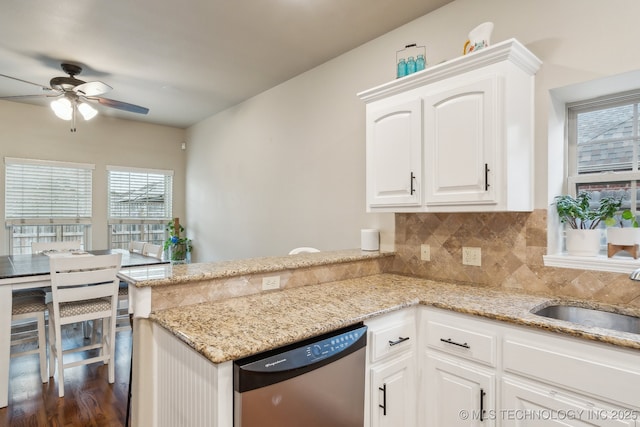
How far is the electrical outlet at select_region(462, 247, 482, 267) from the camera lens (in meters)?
2.14

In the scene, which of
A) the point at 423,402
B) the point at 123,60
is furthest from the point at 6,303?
the point at 423,402

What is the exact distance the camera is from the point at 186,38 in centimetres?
278

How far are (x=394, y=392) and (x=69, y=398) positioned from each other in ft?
7.70

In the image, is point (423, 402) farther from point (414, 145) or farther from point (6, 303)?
point (6, 303)

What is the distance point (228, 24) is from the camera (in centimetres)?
259

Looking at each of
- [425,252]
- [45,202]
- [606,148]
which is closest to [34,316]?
[45,202]

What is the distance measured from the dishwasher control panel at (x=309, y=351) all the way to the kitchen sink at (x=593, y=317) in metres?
0.86

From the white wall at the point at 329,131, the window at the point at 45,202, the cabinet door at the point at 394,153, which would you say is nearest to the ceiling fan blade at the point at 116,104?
the white wall at the point at 329,131

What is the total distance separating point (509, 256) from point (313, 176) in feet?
6.10

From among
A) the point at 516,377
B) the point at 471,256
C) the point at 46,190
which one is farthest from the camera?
the point at 46,190

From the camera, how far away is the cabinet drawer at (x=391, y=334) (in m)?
1.58

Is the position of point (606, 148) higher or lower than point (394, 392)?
higher

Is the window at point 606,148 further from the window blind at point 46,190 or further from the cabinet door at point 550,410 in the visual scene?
the window blind at point 46,190

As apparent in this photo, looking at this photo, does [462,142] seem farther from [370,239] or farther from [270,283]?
[270,283]
